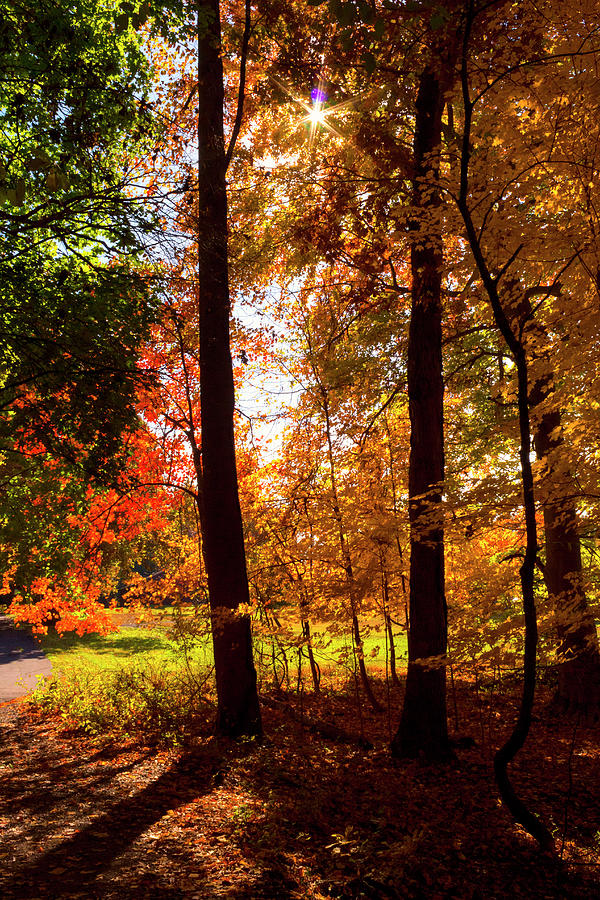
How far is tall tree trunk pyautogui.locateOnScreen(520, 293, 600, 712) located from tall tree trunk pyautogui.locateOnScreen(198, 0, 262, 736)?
4154 millimetres

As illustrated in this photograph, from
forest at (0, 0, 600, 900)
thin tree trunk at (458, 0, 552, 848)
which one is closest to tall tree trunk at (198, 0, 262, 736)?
forest at (0, 0, 600, 900)

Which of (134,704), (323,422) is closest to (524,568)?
(323,422)

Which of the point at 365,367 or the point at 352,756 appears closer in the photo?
the point at 352,756

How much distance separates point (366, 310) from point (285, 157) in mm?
3481

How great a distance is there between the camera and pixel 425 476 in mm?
7520

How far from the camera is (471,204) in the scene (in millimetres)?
4902

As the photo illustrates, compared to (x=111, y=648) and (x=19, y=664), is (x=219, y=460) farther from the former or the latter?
(x=111, y=648)

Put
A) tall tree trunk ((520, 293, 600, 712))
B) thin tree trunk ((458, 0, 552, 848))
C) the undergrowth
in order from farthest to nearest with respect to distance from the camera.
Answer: the undergrowth
tall tree trunk ((520, 293, 600, 712))
thin tree trunk ((458, 0, 552, 848))

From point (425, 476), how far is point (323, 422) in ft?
14.8

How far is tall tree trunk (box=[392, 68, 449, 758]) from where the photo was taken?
7230 mm

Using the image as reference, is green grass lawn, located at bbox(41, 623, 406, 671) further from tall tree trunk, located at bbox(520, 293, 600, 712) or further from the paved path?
tall tree trunk, located at bbox(520, 293, 600, 712)

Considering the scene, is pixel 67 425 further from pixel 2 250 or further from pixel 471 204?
pixel 471 204

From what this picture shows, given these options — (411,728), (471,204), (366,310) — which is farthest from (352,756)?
(471,204)

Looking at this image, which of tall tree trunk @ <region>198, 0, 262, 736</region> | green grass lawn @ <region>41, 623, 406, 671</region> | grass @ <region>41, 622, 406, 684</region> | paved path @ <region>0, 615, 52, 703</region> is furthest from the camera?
green grass lawn @ <region>41, 623, 406, 671</region>
